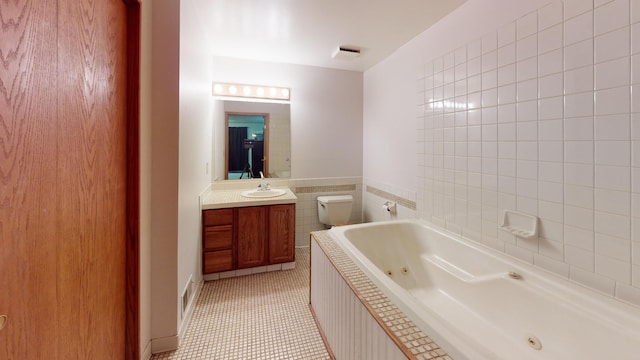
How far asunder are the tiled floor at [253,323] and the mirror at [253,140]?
127cm

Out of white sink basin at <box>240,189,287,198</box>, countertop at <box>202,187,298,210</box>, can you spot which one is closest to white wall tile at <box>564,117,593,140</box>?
countertop at <box>202,187,298,210</box>

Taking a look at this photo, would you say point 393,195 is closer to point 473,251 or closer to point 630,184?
point 473,251

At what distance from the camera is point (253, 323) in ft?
5.80

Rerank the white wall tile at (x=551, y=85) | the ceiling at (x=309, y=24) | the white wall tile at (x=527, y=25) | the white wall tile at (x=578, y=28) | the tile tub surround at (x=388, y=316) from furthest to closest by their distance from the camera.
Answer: the ceiling at (x=309, y=24) → the white wall tile at (x=527, y=25) → the white wall tile at (x=551, y=85) → the white wall tile at (x=578, y=28) → the tile tub surround at (x=388, y=316)

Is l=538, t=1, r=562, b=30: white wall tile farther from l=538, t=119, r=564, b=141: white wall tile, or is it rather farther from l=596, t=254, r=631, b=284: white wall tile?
l=596, t=254, r=631, b=284: white wall tile

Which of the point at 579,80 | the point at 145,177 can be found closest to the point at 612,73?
the point at 579,80

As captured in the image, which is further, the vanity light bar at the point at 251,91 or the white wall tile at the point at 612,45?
the vanity light bar at the point at 251,91

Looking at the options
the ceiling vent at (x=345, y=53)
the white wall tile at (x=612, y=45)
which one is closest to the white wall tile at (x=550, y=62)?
the white wall tile at (x=612, y=45)

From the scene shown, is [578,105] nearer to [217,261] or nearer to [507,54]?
[507,54]

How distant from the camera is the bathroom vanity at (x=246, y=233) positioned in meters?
2.31

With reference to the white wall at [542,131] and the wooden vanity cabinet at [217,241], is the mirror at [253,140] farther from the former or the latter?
the white wall at [542,131]

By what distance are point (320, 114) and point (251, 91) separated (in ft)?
2.96

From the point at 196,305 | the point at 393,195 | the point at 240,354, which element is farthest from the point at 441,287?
the point at 196,305

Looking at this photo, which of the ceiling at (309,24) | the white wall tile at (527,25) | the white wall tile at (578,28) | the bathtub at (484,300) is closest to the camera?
the bathtub at (484,300)
